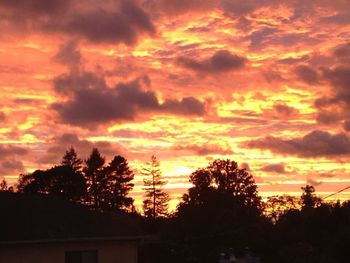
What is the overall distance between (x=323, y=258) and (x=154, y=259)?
31.7ft

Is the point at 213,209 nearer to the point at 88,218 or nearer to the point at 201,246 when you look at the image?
the point at 201,246

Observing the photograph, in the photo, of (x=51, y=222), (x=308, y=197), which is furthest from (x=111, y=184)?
(x=51, y=222)

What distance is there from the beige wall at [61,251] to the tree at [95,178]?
6419 cm

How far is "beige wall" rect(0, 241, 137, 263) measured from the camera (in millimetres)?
23578

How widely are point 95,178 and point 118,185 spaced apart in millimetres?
3762

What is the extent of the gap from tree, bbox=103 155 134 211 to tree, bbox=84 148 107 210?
0.74 meters

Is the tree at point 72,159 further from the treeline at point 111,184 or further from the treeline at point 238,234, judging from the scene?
the treeline at point 238,234

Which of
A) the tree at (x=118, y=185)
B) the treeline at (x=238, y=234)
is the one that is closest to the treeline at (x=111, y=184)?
the tree at (x=118, y=185)

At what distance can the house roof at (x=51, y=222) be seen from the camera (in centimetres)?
2447

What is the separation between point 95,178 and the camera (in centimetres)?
9506

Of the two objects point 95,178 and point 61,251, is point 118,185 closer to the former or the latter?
point 95,178

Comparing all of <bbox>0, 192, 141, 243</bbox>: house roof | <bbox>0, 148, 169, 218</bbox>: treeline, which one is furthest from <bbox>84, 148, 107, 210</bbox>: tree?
<bbox>0, 192, 141, 243</bbox>: house roof

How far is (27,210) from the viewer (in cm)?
2692

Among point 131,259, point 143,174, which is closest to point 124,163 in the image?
point 143,174
